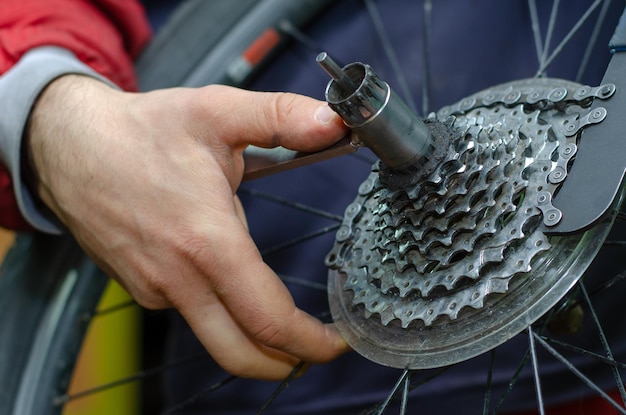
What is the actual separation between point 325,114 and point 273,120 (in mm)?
37

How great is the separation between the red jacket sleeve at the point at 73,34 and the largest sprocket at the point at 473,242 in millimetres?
306

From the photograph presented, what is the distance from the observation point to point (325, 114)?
0.44 m

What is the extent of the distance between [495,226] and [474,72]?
1.12 feet

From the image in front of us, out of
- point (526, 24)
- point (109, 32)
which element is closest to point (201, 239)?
point (109, 32)

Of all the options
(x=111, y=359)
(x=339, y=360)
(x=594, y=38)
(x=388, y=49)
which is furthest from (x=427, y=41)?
(x=111, y=359)

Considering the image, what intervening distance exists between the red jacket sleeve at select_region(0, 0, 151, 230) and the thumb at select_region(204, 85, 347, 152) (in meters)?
0.20

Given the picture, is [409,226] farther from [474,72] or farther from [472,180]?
[474,72]

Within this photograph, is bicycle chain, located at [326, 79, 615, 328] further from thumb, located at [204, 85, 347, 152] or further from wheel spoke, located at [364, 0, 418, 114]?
wheel spoke, located at [364, 0, 418, 114]

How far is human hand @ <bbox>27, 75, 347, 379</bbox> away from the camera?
0.49 meters

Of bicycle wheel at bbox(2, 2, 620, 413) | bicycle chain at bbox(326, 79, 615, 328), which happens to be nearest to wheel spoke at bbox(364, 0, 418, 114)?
bicycle wheel at bbox(2, 2, 620, 413)

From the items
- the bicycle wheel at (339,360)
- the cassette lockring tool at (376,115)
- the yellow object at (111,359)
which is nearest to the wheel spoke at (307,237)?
the bicycle wheel at (339,360)

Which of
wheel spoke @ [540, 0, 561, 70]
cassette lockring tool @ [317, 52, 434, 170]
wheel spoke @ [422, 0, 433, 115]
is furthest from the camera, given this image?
wheel spoke @ [422, 0, 433, 115]

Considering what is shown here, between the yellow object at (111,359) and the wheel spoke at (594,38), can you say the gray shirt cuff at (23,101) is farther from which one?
the wheel spoke at (594,38)

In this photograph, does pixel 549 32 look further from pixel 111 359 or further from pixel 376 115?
pixel 111 359
